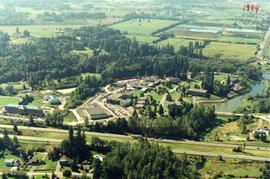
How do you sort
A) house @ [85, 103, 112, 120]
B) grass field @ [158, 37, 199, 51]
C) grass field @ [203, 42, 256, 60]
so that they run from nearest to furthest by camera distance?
1. house @ [85, 103, 112, 120]
2. grass field @ [203, 42, 256, 60]
3. grass field @ [158, 37, 199, 51]

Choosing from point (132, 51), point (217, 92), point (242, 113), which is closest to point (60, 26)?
point (132, 51)

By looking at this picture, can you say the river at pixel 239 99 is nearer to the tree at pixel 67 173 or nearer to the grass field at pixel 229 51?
the grass field at pixel 229 51

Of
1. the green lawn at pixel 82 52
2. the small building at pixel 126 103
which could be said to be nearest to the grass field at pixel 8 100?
the small building at pixel 126 103

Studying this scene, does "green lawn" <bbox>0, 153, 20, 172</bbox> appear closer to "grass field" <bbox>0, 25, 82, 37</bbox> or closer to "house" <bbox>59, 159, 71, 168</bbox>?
"house" <bbox>59, 159, 71, 168</bbox>

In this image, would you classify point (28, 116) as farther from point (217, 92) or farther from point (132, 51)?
point (132, 51)

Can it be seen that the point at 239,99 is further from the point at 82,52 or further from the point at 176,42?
the point at 176,42

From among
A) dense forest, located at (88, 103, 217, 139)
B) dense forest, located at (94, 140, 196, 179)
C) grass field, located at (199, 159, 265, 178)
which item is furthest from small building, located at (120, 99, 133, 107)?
grass field, located at (199, 159, 265, 178)
